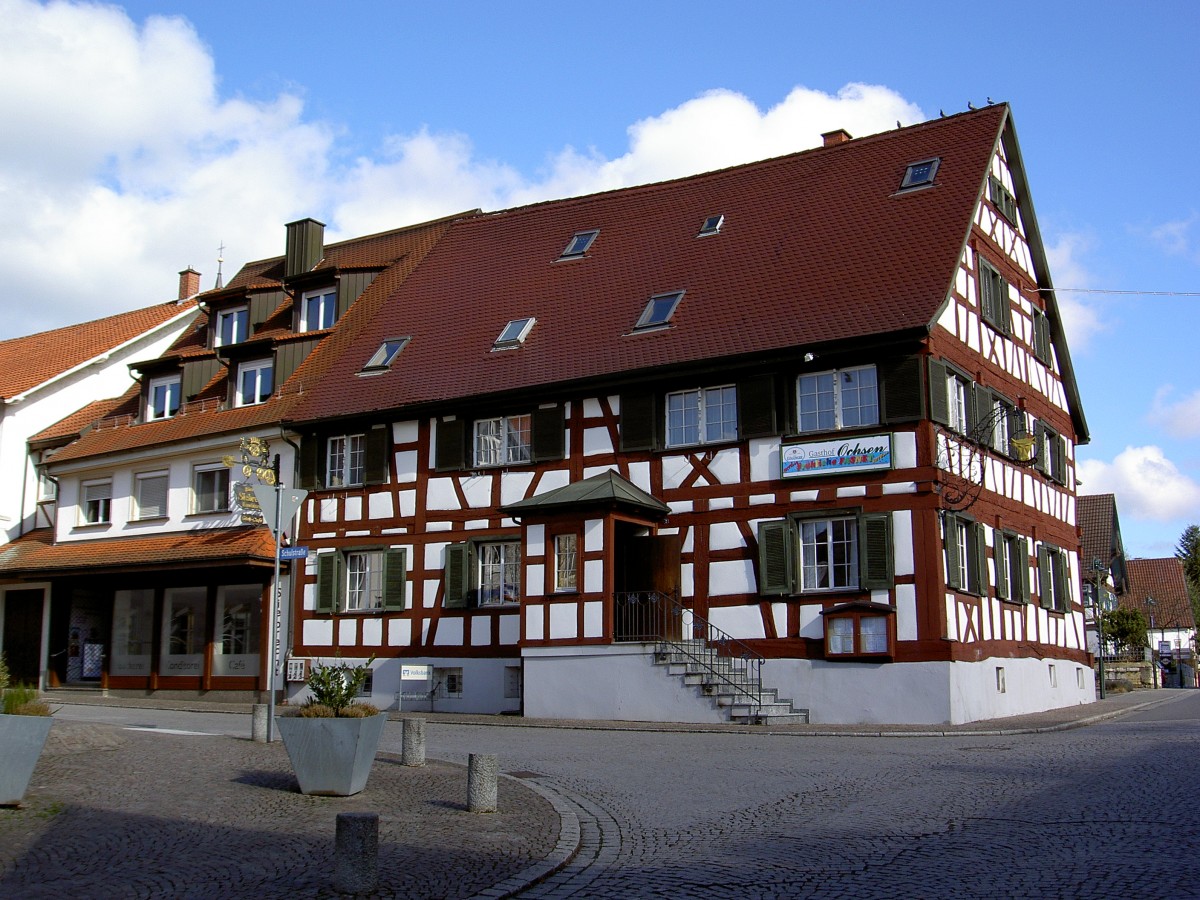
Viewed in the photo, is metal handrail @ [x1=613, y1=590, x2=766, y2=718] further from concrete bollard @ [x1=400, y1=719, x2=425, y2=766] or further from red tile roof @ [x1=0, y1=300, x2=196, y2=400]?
red tile roof @ [x1=0, y1=300, x2=196, y2=400]

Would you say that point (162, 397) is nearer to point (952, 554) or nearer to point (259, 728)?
point (259, 728)

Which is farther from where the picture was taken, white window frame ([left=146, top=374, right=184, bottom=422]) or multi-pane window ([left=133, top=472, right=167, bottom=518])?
white window frame ([left=146, top=374, right=184, bottom=422])

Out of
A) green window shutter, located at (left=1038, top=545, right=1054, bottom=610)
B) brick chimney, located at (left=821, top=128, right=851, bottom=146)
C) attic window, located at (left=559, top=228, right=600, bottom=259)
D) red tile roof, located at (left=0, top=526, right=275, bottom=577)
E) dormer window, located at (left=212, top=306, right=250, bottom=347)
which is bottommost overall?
green window shutter, located at (left=1038, top=545, right=1054, bottom=610)

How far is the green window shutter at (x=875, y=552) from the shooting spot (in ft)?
70.1

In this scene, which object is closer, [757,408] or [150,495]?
[757,408]

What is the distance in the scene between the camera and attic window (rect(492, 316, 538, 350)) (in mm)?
26828

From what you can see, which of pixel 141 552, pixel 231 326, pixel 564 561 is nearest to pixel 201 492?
pixel 141 552

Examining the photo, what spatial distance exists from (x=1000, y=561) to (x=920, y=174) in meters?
7.69

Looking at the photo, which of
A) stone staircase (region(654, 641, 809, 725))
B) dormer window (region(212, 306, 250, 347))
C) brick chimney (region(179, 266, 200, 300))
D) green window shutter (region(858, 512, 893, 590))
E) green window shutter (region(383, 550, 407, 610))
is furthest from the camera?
brick chimney (region(179, 266, 200, 300))

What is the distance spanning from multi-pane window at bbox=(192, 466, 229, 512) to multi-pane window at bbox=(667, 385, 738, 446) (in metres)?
11.4

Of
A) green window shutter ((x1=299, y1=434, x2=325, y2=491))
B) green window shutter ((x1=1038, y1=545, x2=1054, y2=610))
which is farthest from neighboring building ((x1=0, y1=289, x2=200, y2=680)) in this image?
green window shutter ((x1=1038, y1=545, x2=1054, y2=610))

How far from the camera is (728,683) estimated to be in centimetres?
2167

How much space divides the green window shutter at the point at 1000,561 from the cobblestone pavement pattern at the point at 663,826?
8.57m

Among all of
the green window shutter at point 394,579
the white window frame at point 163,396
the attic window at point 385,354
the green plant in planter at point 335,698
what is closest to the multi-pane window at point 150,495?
the white window frame at point 163,396
